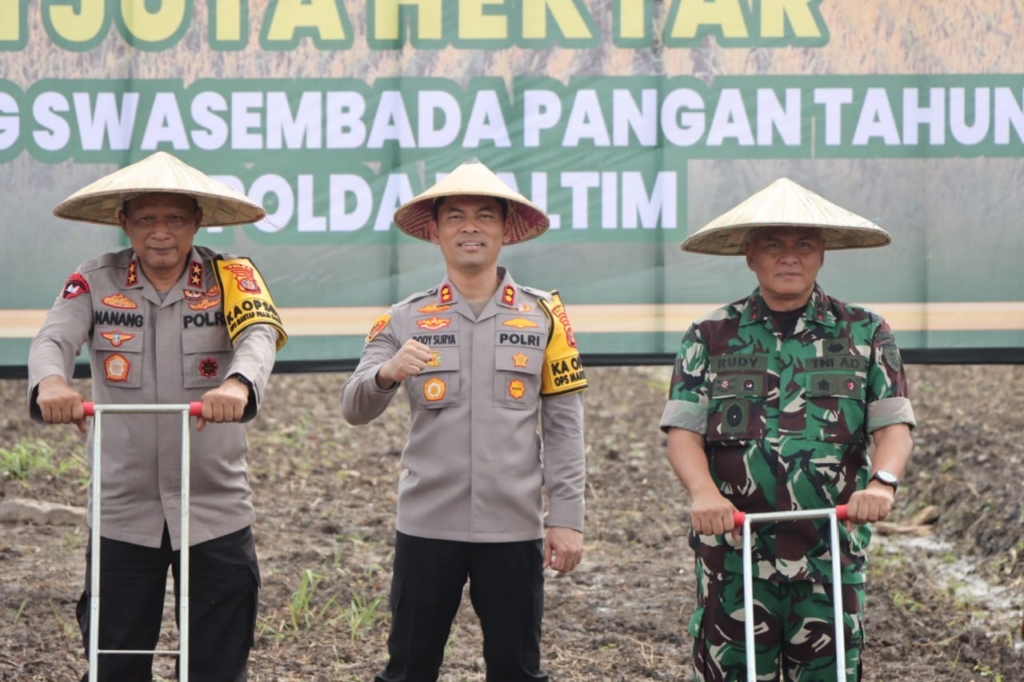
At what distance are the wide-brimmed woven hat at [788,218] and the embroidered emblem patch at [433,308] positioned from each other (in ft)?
2.21

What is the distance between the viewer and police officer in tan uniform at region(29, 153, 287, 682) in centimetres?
346

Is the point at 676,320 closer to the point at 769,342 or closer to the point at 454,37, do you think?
the point at 454,37

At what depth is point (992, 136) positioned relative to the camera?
4965 millimetres

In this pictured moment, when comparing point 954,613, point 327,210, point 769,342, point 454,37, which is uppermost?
point 454,37

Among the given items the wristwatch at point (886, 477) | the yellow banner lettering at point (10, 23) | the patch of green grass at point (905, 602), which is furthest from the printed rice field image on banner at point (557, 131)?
the wristwatch at point (886, 477)

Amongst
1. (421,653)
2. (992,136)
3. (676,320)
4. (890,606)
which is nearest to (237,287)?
(421,653)

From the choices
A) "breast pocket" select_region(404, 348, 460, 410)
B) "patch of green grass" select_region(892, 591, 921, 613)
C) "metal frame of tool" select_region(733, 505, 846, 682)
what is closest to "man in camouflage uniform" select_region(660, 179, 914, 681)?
"metal frame of tool" select_region(733, 505, 846, 682)

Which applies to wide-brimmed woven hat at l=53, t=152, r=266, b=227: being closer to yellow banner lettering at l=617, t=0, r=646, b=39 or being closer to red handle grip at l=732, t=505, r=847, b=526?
red handle grip at l=732, t=505, r=847, b=526

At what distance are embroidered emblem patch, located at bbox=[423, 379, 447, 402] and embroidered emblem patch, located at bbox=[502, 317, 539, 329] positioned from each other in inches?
9.1

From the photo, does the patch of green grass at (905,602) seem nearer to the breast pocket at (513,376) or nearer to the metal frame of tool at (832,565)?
the metal frame of tool at (832,565)

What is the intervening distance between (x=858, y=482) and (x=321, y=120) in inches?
101

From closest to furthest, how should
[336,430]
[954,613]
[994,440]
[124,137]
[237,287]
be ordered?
[237,287] → [124,137] → [954,613] → [994,440] → [336,430]

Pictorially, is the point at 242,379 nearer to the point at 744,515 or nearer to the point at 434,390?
the point at 434,390

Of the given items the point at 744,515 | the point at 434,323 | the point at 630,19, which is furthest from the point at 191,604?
the point at 630,19
